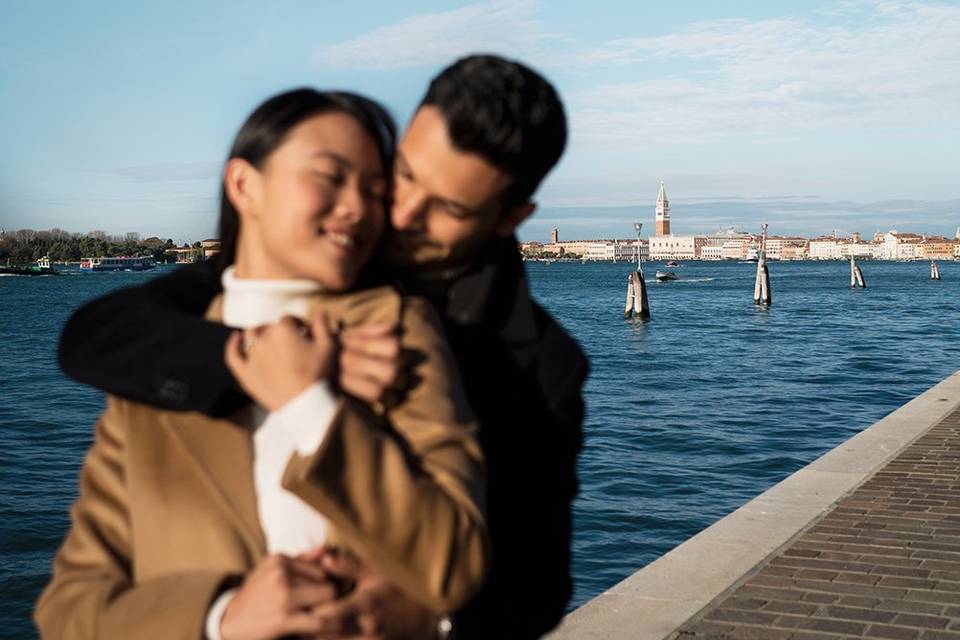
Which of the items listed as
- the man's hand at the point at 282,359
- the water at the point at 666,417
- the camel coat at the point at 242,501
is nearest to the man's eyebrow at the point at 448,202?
the camel coat at the point at 242,501

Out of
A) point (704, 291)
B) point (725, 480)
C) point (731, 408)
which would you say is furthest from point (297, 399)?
point (704, 291)

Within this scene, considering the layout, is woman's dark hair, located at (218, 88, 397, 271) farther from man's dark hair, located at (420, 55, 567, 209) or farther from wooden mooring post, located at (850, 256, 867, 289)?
wooden mooring post, located at (850, 256, 867, 289)

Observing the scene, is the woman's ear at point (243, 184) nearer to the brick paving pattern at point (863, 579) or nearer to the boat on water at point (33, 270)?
the brick paving pattern at point (863, 579)

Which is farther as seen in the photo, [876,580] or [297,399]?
[876,580]

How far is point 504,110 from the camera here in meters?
1.33

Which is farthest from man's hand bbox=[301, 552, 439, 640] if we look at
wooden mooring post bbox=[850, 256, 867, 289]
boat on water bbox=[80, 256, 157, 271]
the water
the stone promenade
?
boat on water bbox=[80, 256, 157, 271]

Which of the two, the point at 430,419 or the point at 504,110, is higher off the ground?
the point at 504,110

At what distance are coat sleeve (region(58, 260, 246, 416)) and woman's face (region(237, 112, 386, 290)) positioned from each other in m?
0.11

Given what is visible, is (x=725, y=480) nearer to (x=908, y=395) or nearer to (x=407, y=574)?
(x=908, y=395)

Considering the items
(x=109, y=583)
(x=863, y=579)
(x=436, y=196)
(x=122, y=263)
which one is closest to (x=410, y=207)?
(x=436, y=196)

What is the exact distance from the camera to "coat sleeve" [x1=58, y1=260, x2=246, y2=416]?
48.6 inches

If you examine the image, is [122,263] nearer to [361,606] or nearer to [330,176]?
[330,176]

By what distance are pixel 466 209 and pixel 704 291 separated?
3255 inches

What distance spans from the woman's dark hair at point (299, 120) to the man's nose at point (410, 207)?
0.8 inches
